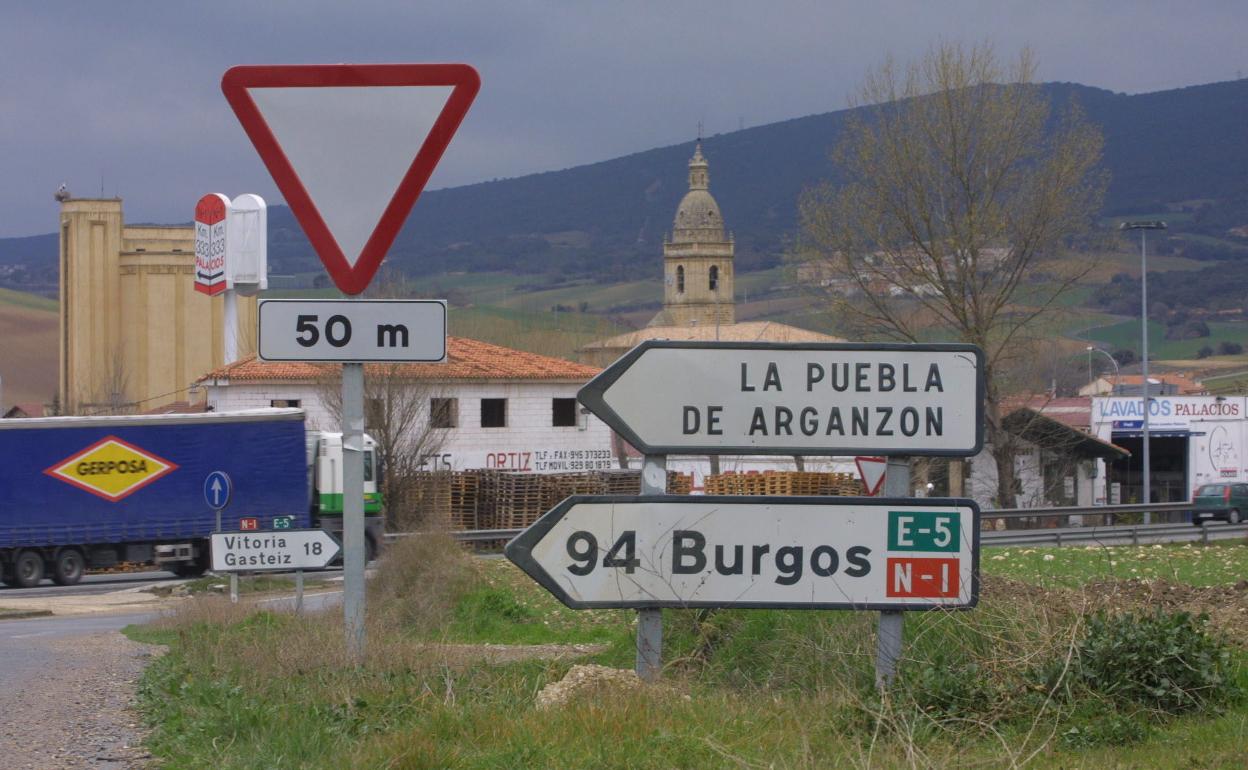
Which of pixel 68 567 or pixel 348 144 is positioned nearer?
pixel 348 144

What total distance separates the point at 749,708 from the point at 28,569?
3169 centimetres

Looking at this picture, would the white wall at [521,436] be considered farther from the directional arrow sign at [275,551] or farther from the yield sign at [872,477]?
the yield sign at [872,477]

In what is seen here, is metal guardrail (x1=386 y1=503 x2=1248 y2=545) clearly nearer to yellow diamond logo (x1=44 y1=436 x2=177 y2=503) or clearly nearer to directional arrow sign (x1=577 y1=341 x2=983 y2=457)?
yellow diamond logo (x1=44 y1=436 x2=177 y2=503)

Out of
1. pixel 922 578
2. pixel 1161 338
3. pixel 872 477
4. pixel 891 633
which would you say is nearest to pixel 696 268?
pixel 1161 338

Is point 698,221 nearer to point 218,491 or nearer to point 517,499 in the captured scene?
point 517,499

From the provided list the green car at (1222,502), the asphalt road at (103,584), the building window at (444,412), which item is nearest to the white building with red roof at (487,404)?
the building window at (444,412)

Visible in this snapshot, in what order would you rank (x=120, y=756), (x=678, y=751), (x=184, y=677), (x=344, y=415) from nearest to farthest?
1. (x=678, y=751)
2. (x=344, y=415)
3. (x=120, y=756)
4. (x=184, y=677)

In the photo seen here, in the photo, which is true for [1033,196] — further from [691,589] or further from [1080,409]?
[691,589]

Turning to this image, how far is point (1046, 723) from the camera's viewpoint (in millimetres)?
5938

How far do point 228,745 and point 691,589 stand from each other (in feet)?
6.61

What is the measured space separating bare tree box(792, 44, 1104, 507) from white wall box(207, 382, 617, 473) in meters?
12.6

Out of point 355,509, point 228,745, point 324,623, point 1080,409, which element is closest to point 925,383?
point 355,509

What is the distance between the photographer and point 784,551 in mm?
5879

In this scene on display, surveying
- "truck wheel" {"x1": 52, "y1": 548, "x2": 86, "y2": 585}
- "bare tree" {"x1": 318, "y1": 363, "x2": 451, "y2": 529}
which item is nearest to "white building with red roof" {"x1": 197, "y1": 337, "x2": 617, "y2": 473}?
"bare tree" {"x1": 318, "y1": 363, "x2": 451, "y2": 529}
